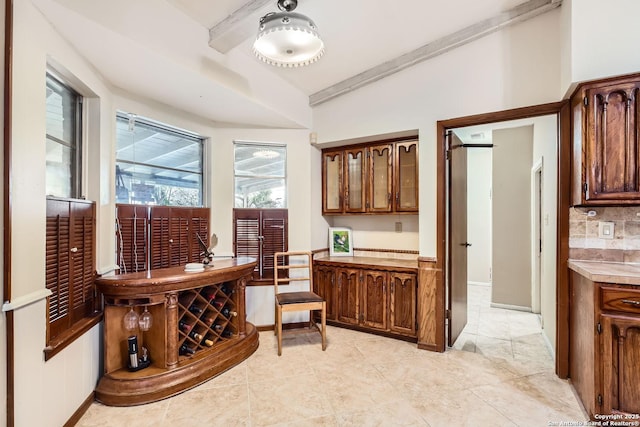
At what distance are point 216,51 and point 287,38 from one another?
3.37 ft

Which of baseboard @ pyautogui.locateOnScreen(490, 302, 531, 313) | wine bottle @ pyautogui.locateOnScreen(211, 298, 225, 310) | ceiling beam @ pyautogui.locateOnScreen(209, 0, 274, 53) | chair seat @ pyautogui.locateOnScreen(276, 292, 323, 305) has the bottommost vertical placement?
baseboard @ pyautogui.locateOnScreen(490, 302, 531, 313)

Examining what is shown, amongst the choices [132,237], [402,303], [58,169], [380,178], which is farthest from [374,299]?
[58,169]

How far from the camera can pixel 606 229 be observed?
244cm

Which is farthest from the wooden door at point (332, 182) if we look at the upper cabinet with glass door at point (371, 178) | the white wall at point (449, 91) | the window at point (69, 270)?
the window at point (69, 270)

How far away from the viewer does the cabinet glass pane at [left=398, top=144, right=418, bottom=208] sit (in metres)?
3.53

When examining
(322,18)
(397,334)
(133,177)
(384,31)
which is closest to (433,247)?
(397,334)

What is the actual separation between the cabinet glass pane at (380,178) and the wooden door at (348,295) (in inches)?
33.8

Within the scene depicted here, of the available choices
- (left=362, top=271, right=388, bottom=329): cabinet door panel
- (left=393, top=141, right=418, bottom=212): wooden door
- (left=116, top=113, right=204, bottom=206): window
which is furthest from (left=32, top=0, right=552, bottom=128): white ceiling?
(left=362, top=271, right=388, bottom=329): cabinet door panel

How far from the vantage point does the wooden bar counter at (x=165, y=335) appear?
2246mm

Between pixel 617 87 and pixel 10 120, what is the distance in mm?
3577

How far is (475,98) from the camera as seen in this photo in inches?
115

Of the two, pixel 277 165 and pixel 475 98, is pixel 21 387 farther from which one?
pixel 475 98

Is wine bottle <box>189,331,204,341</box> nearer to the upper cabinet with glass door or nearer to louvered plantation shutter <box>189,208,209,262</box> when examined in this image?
louvered plantation shutter <box>189,208,209,262</box>

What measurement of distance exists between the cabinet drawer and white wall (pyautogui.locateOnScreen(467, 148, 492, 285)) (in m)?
4.45
